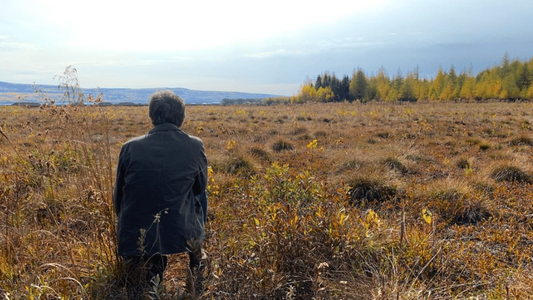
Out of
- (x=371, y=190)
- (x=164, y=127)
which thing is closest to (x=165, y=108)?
(x=164, y=127)

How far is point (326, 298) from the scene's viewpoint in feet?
6.69

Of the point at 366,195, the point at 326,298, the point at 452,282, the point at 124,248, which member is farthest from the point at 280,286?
the point at 366,195

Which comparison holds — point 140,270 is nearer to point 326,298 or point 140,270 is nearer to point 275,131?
point 326,298

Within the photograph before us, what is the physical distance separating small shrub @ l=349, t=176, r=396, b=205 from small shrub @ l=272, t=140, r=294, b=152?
3528 millimetres

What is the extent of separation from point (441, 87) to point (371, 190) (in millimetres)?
70200

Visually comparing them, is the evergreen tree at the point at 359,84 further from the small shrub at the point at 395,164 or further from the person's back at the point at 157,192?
the person's back at the point at 157,192

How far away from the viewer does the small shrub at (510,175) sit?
198 inches

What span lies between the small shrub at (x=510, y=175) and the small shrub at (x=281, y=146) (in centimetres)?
427

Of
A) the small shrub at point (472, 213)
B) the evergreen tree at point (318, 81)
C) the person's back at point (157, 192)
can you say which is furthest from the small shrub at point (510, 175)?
the evergreen tree at point (318, 81)

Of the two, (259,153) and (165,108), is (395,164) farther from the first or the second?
(165,108)

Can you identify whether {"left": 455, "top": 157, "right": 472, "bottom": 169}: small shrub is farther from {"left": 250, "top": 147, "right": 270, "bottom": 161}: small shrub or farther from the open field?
{"left": 250, "top": 147, "right": 270, "bottom": 161}: small shrub

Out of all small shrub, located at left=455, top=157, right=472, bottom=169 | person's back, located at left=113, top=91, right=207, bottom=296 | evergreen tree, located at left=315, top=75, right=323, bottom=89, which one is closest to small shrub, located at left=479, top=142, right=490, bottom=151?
small shrub, located at left=455, top=157, right=472, bottom=169

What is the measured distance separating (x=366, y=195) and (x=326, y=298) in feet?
8.33

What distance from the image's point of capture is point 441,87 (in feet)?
210
